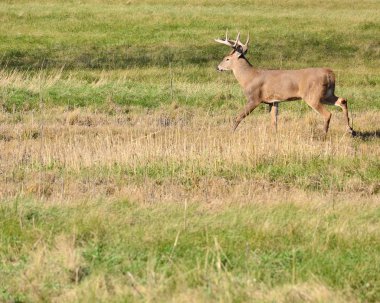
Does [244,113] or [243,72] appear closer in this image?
[244,113]

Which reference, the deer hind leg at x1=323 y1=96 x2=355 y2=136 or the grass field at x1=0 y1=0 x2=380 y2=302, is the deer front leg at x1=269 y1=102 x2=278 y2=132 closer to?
the grass field at x1=0 y1=0 x2=380 y2=302

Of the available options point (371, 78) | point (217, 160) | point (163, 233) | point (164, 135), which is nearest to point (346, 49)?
point (371, 78)

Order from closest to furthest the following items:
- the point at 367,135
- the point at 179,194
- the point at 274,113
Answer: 1. the point at 179,194
2. the point at 367,135
3. the point at 274,113

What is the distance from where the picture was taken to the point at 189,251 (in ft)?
24.3

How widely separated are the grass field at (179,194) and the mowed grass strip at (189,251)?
0.05 feet

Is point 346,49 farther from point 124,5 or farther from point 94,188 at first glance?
point 94,188

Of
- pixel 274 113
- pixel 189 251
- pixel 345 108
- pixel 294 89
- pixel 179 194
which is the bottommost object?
pixel 274 113

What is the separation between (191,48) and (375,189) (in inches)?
803

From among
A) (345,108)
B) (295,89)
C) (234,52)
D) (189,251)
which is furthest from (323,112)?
(189,251)

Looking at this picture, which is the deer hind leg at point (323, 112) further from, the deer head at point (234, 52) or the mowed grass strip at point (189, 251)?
the mowed grass strip at point (189, 251)

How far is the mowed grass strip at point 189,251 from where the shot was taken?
259 inches

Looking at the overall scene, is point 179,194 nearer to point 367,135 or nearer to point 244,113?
point 244,113

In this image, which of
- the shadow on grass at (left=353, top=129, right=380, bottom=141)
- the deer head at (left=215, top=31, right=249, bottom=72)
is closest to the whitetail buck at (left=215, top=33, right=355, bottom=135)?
the shadow on grass at (left=353, top=129, right=380, bottom=141)

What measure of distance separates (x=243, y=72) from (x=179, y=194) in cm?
699
